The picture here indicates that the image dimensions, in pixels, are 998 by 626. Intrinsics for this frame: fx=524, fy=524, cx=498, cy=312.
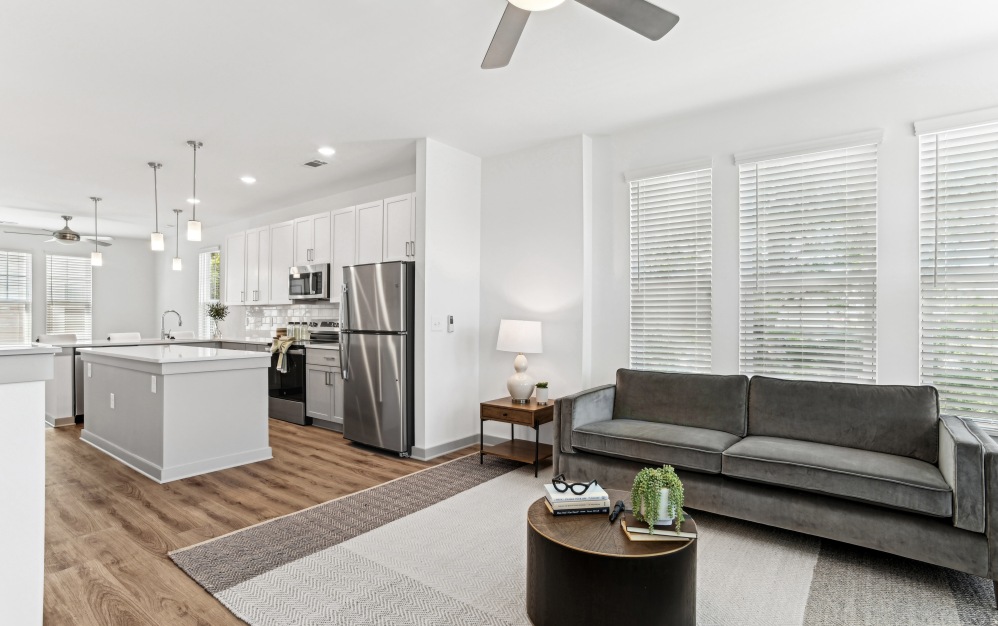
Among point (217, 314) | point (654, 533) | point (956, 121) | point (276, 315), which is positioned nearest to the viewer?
point (654, 533)

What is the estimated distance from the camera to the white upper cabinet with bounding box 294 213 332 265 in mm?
6031

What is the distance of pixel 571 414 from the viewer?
11.6 feet

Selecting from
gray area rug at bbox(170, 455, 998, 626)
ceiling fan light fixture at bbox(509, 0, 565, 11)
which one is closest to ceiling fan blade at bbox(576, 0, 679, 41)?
ceiling fan light fixture at bbox(509, 0, 565, 11)

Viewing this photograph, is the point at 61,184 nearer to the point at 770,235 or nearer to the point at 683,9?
the point at 683,9

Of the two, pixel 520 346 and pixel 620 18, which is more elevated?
pixel 620 18

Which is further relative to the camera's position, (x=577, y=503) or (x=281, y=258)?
(x=281, y=258)

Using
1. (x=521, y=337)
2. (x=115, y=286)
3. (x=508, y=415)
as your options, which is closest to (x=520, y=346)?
(x=521, y=337)

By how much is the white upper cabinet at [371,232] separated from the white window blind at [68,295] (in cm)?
630

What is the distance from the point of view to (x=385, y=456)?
459cm

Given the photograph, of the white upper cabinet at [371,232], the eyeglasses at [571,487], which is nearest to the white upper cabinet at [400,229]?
the white upper cabinet at [371,232]

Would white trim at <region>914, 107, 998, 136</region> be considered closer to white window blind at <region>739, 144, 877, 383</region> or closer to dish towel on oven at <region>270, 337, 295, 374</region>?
white window blind at <region>739, 144, 877, 383</region>

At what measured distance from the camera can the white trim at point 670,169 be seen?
3928 millimetres

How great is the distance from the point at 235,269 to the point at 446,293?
4.29m

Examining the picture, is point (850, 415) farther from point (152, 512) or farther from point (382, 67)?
point (152, 512)
